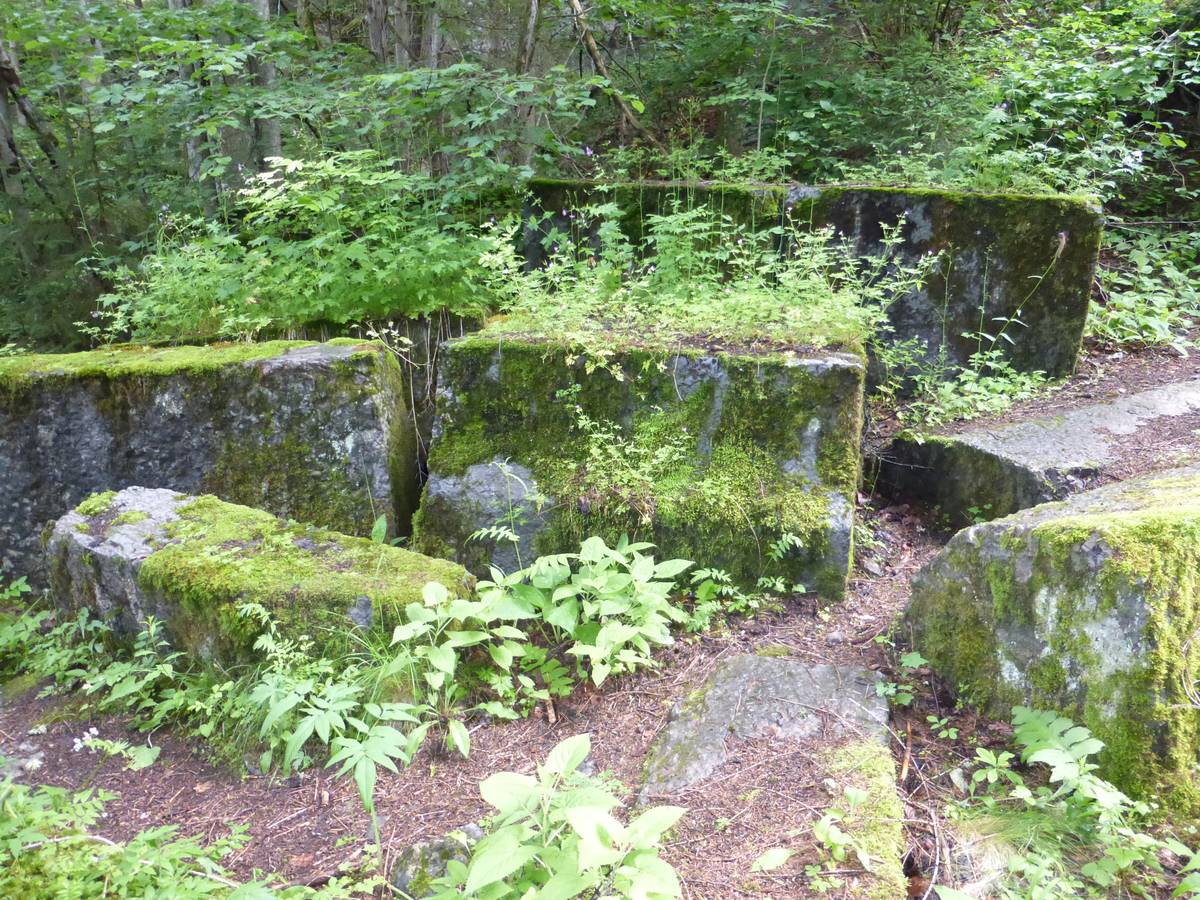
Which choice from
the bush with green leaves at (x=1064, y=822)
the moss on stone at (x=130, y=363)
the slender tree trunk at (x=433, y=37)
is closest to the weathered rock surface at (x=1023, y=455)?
the bush with green leaves at (x=1064, y=822)

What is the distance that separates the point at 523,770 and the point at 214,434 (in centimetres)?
304

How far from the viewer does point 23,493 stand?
472cm

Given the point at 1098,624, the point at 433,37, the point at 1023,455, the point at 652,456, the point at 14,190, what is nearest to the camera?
the point at 1098,624

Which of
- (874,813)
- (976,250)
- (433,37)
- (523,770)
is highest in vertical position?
(433,37)

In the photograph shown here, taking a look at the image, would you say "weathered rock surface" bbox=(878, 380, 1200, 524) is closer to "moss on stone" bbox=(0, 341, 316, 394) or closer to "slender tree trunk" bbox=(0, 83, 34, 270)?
"moss on stone" bbox=(0, 341, 316, 394)

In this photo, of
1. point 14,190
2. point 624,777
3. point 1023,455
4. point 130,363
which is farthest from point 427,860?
point 14,190

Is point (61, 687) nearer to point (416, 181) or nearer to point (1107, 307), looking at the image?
point (416, 181)

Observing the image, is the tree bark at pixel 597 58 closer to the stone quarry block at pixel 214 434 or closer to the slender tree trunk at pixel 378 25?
the slender tree trunk at pixel 378 25

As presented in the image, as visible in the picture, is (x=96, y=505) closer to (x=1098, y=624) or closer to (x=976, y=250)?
(x=1098, y=624)

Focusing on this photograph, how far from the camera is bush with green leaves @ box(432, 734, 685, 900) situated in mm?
1741

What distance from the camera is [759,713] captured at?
2881mm

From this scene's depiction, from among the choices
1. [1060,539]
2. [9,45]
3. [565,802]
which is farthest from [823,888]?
[9,45]

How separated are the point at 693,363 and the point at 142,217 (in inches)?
244

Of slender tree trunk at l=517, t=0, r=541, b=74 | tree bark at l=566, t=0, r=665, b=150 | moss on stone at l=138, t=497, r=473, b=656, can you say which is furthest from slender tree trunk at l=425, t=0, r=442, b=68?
moss on stone at l=138, t=497, r=473, b=656
